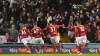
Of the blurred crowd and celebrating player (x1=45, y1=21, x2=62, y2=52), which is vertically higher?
the blurred crowd

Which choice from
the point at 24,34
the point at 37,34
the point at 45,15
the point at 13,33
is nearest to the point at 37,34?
the point at 37,34

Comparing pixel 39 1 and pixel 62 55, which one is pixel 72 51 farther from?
pixel 39 1

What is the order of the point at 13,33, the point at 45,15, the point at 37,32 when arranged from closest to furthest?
the point at 37,32 → the point at 13,33 → the point at 45,15

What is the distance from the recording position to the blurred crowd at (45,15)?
26448mm

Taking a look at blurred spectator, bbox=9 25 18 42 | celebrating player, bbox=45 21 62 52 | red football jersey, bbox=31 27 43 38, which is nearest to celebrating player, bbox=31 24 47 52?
red football jersey, bbox=31 27 43 38

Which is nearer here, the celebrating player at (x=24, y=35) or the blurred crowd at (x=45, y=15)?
the celebrating player at (x=24, y=35)

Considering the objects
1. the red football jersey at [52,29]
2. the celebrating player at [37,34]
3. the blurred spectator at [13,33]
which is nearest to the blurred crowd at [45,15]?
the blurred spectator at [13,33]

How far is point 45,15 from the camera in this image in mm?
28188

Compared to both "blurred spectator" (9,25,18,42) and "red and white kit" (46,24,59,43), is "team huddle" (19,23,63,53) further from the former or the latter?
"blurred spectator" (9,25,18,42)

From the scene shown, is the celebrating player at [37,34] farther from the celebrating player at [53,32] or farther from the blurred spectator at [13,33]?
the blurred spectator at [13,33]

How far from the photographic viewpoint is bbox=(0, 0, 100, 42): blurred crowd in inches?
1041

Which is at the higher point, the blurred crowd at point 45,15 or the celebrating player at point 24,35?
the blurred crowd at point 45,15

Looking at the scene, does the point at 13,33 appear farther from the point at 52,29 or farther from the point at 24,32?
the point at 52,29

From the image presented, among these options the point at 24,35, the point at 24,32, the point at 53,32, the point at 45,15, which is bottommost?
the point at 24,35
